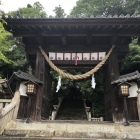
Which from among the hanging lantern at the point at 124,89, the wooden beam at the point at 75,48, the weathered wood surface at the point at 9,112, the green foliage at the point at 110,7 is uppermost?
the green foliage at the point at 110,7

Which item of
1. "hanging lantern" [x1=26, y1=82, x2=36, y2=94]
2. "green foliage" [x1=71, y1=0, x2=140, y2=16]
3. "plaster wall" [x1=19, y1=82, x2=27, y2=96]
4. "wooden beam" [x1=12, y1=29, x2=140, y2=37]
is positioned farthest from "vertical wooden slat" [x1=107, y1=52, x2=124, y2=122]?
"green foliage" [x1=71, y1=0, x2=140, y2=16]

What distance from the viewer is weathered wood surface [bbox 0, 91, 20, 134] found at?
446 cm

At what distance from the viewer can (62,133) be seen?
433 cm

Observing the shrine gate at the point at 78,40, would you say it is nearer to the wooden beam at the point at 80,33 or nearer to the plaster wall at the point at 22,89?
the wooden beam at the point at 80,33

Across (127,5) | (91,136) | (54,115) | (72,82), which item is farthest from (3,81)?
(127,5)

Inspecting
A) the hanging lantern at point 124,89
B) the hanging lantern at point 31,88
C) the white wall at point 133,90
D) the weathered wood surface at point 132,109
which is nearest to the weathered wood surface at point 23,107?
the hanging lantern at point 31,88

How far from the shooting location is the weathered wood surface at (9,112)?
4455 mm

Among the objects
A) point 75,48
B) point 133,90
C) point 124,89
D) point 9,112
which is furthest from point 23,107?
point 133,90

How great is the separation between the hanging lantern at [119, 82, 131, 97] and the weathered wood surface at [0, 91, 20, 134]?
4.09m

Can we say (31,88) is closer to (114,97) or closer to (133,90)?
(114,97)

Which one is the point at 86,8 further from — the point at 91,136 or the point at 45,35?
the point at 91,136

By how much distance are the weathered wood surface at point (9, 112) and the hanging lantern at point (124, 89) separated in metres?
4.09

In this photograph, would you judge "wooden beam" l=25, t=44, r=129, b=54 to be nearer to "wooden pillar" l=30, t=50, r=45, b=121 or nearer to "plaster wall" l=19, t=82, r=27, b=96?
"wooden pillar" l=30, t=50, r=45, b=121

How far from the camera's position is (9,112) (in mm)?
5227
